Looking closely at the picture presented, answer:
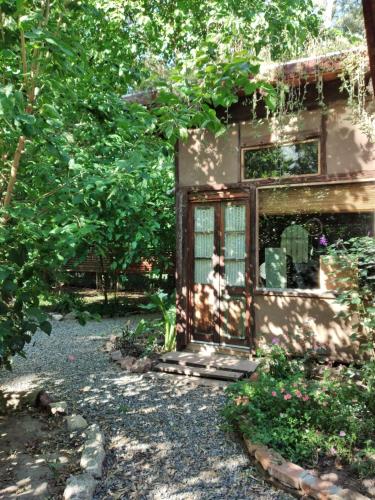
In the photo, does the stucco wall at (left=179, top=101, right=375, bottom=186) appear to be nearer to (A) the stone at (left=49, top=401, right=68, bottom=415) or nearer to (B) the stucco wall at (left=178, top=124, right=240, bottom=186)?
(B) the stucco wall at (left=178, top=124, right=240, bottom=186)

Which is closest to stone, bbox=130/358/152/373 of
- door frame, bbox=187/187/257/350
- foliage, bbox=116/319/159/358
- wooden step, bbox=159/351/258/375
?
wooden step, bbox=159/351/258/375

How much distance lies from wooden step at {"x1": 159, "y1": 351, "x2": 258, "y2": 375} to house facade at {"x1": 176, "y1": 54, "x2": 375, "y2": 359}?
0.32 m

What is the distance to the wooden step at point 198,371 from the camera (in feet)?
16.2

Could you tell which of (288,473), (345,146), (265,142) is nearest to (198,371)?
(288,473)

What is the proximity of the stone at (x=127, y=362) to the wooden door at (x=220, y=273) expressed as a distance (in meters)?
0.98

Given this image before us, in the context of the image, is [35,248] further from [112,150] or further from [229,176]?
[229,176]

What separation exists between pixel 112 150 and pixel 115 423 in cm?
263

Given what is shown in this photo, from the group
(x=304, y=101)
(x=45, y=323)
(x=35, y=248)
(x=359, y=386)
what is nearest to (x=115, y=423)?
(x=45, y=323)

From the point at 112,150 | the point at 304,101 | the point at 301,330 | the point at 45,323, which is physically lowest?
the point at 301,330

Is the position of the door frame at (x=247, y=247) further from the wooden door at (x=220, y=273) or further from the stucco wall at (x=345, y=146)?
the stucco wall at (x=345, y=146)

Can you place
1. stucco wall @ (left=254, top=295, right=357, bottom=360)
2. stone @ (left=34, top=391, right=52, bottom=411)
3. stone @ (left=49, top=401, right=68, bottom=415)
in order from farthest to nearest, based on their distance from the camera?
stucco wall @ (left=254, top=295, right=357, bottom=360)
stone @ (left=34, top=391, right=52, bottom=411)
stone @ (left=49, top=401, right=68, bottom=415)

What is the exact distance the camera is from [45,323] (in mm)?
2705

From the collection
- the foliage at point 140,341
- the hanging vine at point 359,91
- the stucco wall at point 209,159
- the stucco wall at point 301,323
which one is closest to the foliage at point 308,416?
the stucco wall at point 301,323

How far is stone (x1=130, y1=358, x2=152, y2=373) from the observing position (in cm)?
537
